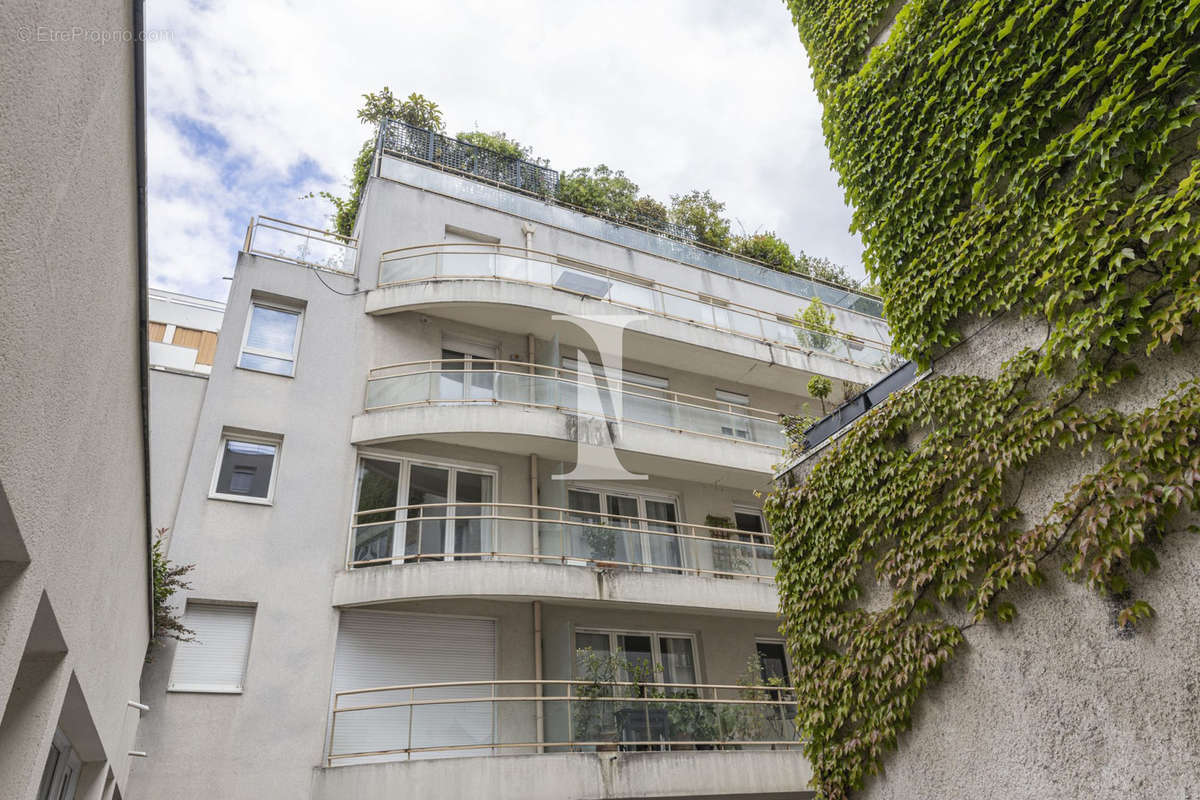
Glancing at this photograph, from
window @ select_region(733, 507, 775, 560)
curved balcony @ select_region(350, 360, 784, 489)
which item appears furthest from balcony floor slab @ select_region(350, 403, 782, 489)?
window @ select_region(733, 507, 775, 560)

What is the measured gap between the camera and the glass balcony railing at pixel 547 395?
47.5 feet

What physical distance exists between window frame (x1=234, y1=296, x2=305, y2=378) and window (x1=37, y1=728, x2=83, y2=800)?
9.06 metres

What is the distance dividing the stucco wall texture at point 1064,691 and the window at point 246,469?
10.9 metres

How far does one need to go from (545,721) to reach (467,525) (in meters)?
3.77

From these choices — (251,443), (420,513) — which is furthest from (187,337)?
(420,513)

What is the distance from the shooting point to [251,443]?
526 inches

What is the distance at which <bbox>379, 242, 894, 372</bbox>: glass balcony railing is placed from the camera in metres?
16.0

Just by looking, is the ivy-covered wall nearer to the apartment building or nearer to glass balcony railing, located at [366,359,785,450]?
the apartment building

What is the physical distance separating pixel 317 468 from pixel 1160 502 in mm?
12462

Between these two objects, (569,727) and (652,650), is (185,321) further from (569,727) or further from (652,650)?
(569,727)

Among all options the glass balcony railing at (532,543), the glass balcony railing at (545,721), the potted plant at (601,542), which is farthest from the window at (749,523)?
the glass balcony railing at (545,721)

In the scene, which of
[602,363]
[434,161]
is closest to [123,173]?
[602,363]

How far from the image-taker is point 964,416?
6.73 meters
